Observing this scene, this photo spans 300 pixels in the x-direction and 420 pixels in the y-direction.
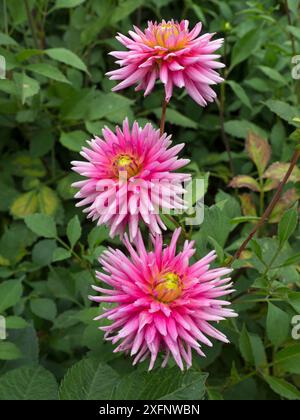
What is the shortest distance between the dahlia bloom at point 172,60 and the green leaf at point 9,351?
0.54m

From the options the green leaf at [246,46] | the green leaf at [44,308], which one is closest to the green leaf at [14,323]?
the green leaf at [44,308]

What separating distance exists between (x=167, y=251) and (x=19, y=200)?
2.58 ft

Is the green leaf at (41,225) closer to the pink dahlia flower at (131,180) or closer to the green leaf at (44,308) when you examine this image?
the green leaf at (44,308)

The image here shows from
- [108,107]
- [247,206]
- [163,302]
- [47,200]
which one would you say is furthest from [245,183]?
[163,302]

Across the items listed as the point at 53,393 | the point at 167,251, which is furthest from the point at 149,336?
the point at 53,393

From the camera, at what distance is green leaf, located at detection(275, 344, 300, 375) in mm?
1058

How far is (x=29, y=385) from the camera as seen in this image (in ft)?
3.14

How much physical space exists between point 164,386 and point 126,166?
1.07ft

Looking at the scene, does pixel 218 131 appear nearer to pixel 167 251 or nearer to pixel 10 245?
pixel 10 245

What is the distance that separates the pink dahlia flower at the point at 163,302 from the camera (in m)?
0.76

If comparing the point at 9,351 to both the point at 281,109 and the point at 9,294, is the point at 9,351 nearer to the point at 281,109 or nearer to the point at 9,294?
the point at 9,294

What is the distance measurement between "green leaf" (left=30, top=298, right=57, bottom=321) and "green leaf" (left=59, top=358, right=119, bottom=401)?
0.33 meters

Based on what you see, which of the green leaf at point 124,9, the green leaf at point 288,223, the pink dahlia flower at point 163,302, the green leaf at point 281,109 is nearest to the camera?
the pink dahlia flower at point 163,302

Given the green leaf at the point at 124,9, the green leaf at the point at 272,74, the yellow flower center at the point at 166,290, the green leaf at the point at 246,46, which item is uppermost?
the green leaf at the point at 124,9
